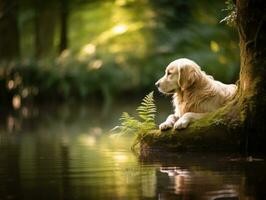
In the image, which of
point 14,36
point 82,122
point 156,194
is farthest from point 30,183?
point 14,36

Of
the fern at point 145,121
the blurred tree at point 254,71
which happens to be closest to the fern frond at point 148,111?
the fern at point 145,121

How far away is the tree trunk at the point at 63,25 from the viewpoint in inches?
1419

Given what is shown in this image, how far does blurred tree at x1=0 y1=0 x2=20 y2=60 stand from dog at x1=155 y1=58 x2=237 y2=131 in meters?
22.0

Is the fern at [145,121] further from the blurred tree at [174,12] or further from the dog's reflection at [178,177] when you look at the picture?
the blurred tree at [174,12]

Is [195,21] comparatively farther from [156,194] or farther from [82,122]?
[156,194]

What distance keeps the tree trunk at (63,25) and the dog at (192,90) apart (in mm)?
24741

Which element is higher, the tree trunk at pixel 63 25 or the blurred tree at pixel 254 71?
the tree trunk at pixel 63 25

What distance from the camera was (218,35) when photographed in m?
34.4

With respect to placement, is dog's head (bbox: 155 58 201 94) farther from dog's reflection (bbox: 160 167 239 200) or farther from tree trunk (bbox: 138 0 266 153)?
dog's reflection (bbox: 160 167 239 200)

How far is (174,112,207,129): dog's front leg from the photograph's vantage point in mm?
10352

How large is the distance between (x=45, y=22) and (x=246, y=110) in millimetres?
28771

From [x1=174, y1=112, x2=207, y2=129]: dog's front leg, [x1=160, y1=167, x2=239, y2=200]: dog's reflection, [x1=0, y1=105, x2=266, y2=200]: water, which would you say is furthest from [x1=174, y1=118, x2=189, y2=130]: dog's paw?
[x1=160, y1=167, x2=239, y2=200]: dog's reflection

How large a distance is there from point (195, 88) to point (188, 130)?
0.73 metres

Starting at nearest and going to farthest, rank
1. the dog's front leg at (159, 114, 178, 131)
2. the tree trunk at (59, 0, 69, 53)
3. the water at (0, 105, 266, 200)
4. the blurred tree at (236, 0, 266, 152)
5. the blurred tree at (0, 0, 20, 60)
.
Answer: the water at (0, 105, 266, 200) → the blurred tree at (236, 0, 266, 152) → the dog's front leg at (159, 114, 178, 131) → the blurred tree at (0, 0, 20, 60) → the tree trunk at (59, 0, 69, 53)
